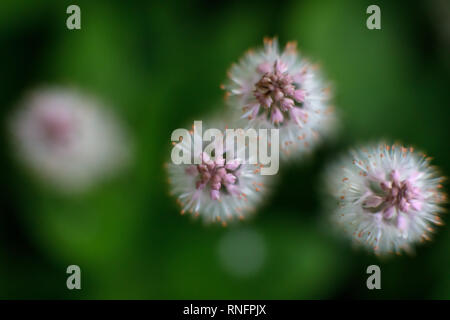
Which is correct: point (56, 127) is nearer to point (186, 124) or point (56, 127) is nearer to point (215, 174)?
point (186, 124)

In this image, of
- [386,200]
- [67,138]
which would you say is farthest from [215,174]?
[67,138]

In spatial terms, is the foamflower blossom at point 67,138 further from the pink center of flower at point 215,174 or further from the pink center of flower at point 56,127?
the pink center of flower at point 215,174

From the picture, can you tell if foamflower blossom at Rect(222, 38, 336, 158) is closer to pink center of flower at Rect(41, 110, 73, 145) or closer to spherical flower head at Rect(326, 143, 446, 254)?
spherical flower head at Rect(326, 143, 446, 254)

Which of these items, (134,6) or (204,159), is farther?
(134,6)

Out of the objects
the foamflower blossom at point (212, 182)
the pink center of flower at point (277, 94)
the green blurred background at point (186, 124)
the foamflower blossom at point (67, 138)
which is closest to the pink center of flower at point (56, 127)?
the foamflower blossom at point (67, 138)
